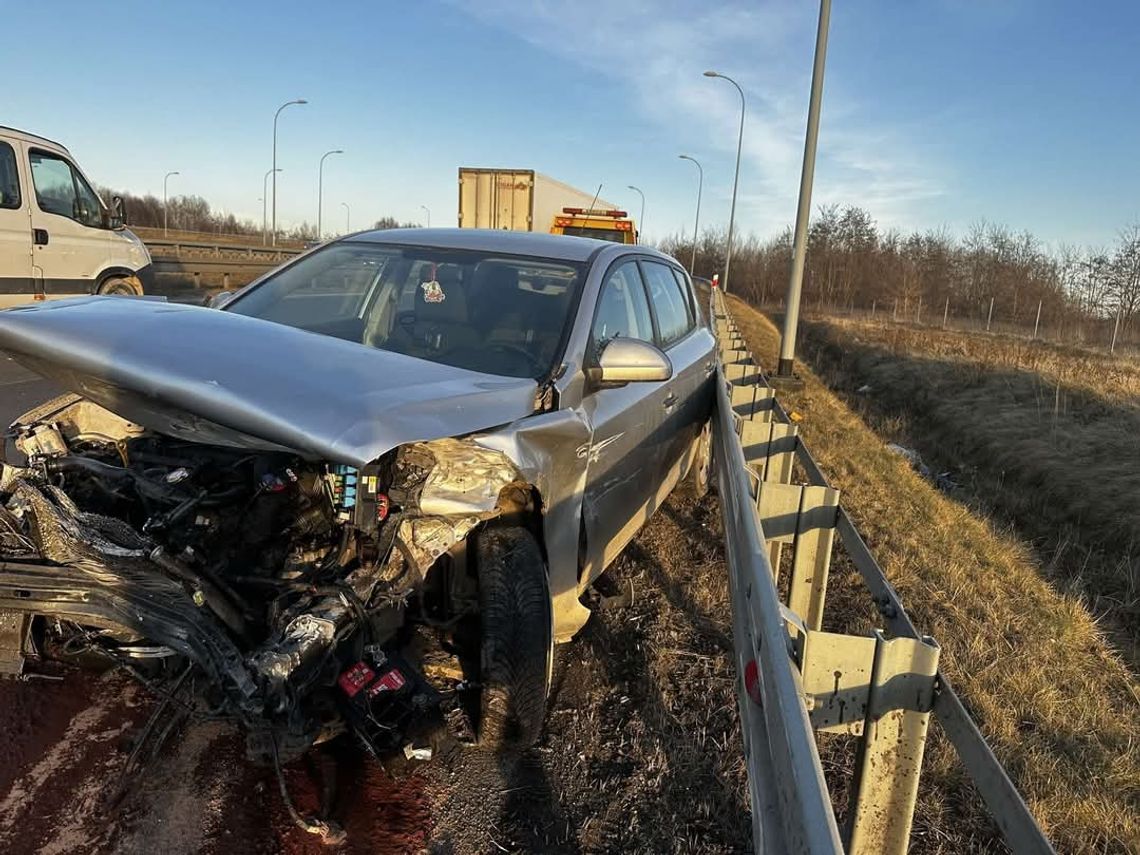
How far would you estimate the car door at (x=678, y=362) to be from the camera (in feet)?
16.3

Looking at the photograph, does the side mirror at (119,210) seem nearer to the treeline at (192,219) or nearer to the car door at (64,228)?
the car door at (64,228)

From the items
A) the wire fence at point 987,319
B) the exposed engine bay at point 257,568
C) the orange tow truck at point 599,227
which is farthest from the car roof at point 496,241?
the wire fence at point 987,319

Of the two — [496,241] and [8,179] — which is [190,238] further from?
[496,241]

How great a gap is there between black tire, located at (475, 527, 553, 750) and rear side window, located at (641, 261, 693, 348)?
246 cm

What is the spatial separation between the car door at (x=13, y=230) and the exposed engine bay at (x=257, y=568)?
8.83m

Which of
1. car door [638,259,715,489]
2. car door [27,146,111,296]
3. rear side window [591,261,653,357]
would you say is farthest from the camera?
car door [27,146,111,296]

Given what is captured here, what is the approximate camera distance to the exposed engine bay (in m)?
2.31

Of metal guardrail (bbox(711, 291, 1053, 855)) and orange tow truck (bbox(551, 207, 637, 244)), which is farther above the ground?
orange tow truck (bbox(551, 207, 637, 244))

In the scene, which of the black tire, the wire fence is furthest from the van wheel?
the wire fence

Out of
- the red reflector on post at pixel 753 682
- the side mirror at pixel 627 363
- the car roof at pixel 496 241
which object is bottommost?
Answer: the red reflector on post at pixel 753 682

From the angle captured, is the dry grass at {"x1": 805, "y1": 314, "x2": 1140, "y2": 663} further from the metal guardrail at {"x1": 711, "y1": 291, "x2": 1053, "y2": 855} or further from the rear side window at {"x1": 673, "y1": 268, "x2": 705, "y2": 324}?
the metal guardrail at {"x1": 711, "y1": 291, "x2": 1053, "y2": 855}

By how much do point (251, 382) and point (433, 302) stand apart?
1612mm

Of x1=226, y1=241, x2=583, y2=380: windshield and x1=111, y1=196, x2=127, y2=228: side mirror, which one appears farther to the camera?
x1=111, y1=196, x2=127, y2=228: side mirror

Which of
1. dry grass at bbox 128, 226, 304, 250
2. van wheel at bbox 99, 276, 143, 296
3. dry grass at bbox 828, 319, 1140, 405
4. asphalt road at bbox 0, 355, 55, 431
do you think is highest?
dry grass at bbox 128, 226, 304, 250
